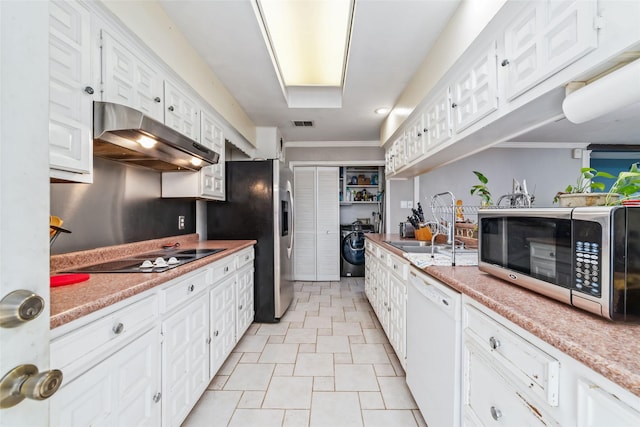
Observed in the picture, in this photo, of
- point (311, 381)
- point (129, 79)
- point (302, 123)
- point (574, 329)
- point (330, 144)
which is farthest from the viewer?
point (330, 144)

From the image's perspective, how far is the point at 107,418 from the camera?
0.97 metres

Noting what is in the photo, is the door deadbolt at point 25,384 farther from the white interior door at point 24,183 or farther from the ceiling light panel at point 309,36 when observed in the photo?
the ceiling light panel at point 309,36

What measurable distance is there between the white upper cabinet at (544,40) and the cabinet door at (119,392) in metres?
1.96

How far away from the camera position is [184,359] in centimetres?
152

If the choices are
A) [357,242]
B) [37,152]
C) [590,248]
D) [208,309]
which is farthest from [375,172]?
[37,152]

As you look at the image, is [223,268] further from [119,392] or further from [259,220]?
[119,392]

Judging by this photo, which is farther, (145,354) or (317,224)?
(317,224)

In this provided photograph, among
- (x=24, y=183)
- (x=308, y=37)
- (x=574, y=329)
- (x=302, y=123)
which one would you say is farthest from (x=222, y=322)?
(x=302, y=123)

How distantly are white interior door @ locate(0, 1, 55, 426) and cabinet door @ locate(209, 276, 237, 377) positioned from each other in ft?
4.88

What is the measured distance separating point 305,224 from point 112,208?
10.7ft

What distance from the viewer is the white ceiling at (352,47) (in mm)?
1764

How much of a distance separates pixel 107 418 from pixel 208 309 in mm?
890

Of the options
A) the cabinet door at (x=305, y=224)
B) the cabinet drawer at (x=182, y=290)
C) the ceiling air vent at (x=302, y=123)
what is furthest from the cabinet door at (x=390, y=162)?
the cabinet drawer at (x=182, y=290)

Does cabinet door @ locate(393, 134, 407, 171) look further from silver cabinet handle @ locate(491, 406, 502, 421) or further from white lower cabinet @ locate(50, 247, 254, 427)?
silver cabinet handle @ locate(491, 406, 502, 421)
